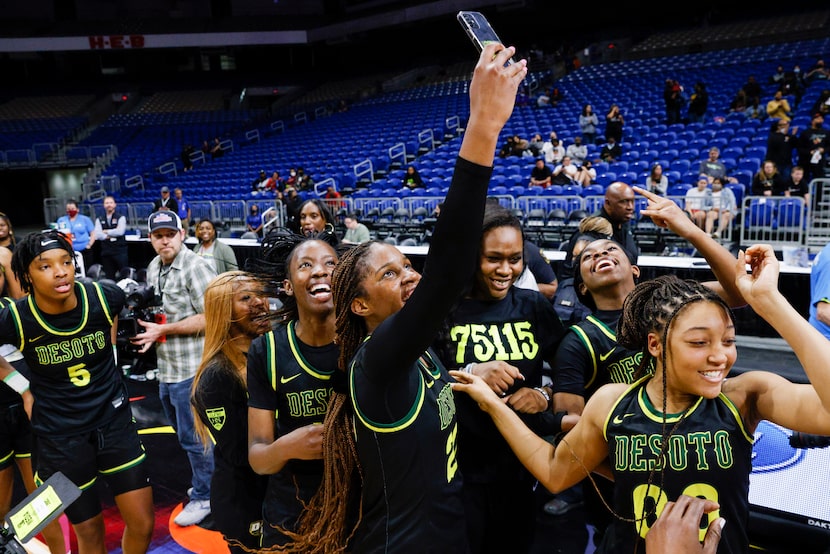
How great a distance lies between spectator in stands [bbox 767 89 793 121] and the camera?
11.5 meters

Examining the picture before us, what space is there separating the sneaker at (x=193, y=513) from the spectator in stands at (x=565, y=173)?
28.5 ft

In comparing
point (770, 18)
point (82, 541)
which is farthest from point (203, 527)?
point (770, 18)

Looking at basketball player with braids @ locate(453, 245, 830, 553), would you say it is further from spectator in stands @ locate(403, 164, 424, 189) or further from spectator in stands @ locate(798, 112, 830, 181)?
spectator in stands @ locate(403, 164, 424, 189)

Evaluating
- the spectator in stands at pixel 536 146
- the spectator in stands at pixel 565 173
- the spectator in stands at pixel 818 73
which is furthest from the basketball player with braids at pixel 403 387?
the spectator in stands at pixel 818 73

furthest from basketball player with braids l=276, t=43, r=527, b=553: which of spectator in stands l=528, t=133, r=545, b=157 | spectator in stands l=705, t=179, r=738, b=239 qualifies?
spectator in stands l=528, t=133, r=545, b=157

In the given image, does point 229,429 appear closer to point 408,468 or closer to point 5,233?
point 408,468

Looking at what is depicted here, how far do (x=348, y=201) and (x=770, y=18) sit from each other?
1551 centimetres

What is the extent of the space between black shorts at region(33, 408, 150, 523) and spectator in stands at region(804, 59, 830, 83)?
1433 centimetres

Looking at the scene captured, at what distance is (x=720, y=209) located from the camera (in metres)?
8.11

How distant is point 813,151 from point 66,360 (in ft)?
31.8

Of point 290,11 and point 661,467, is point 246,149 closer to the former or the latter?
point 290,11

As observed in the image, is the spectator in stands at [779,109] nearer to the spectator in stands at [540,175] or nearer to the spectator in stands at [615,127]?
the spectator in stands at [615,127]

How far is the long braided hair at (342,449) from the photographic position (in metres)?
1.80

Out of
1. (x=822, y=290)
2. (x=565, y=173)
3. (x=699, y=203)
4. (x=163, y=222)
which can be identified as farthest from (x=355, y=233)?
(x=822, y=290)
